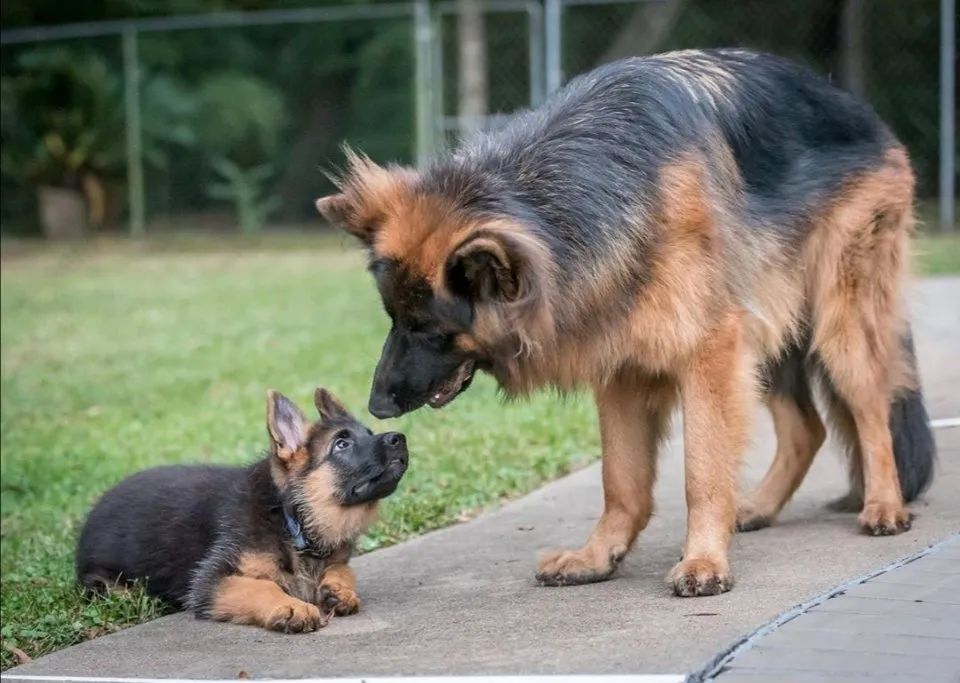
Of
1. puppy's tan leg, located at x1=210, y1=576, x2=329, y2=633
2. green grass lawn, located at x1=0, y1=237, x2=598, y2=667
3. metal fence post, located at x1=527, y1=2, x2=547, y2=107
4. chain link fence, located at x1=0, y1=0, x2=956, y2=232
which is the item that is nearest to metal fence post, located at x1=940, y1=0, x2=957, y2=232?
chain link fence, located at x1=0, y1=0, x2=956, y2=232

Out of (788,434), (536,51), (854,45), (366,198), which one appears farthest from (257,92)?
(366,198)

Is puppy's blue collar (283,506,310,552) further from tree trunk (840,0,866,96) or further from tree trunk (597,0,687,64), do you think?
tree trunk (597,0,687,64)

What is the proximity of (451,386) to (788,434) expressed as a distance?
7.50 ft

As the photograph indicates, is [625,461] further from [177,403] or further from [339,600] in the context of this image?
[177,403]

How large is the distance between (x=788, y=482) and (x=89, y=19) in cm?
2491

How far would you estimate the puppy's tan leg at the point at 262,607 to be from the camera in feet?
17.1

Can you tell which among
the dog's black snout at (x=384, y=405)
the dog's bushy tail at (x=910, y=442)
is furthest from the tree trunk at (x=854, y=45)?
the dog's black snout at (x=384, y=405)

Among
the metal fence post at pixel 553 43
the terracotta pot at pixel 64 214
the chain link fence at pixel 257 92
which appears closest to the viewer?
the metal fence post at pixel 553 43

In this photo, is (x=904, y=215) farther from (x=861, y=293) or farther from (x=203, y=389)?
(x=203, y=389)

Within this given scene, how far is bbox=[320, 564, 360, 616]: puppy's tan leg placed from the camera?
5.48m

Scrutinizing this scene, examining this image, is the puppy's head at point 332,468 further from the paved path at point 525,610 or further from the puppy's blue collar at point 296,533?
the paved path at point 525,610

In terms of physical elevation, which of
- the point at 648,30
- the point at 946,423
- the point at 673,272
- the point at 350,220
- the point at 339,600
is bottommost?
the point at 339,600

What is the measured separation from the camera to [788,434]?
6.80m

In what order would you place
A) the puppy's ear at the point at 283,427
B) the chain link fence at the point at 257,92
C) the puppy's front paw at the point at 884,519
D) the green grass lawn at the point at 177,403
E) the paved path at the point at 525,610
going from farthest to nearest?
the chain link fence at the point at 257,92 < the green grass lawn at the point at 177,403 < the puppy's front paw at the point at 884,519 < the puppy's ear at the point at 283,427 < the paved path at the point at 525,610
